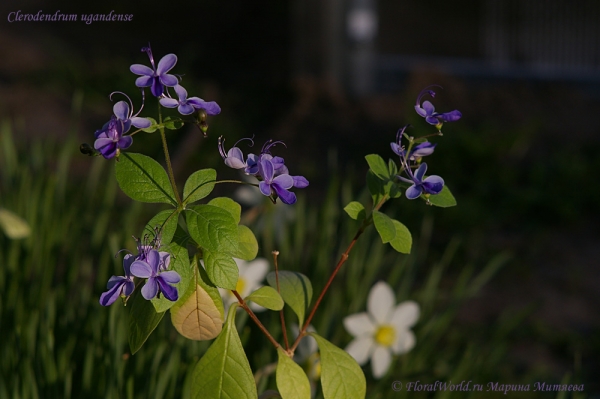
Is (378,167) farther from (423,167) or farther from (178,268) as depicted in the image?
(178,268)

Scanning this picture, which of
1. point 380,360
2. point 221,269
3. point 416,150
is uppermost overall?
point 416,150

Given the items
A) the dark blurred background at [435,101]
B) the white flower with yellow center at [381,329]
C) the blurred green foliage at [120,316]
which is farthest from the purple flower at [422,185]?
the dark blurred background at [435,101]

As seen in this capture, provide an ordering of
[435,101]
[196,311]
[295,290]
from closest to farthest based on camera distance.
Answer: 1. [196,311]
2. [295,290]
3. [435,101]

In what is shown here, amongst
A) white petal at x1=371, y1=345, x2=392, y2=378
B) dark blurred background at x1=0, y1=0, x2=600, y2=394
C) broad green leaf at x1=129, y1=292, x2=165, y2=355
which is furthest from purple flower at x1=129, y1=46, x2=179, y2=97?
dark blurred background at x1=0, y1=0, x2=600, y2=394

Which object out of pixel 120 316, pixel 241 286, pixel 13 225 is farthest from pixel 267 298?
pixel 13 225

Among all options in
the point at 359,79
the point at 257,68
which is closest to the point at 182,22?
the point at 257,68

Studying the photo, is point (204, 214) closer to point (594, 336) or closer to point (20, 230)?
point (20, 230)
